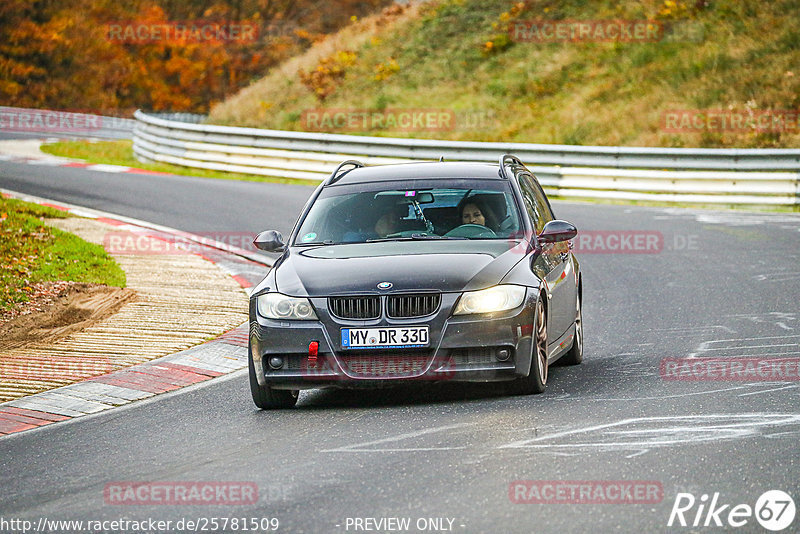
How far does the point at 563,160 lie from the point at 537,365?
58.3 ft

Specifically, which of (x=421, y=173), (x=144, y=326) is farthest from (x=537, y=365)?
(x=144, y=326)

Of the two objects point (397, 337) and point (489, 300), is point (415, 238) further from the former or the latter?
point (397, 337)

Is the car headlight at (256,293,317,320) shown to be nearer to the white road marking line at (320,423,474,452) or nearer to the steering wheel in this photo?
the white road marking line at (320,423,474,452)

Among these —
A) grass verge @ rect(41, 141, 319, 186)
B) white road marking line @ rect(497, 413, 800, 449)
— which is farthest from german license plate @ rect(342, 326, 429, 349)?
grass verge @ rect(41, 141, 319, 186)

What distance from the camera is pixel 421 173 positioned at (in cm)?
979

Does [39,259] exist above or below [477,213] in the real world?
below

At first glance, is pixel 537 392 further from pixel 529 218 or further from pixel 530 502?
pixel 530 502

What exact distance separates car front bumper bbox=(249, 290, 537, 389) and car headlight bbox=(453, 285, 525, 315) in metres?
0.04

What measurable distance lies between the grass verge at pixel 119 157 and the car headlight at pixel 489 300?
20.5 m

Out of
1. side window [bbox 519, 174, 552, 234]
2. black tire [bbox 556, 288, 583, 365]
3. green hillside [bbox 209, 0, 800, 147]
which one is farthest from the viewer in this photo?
green hillside [bbox 209, 0, 800, 147]

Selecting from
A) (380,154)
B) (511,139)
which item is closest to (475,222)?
(380,154)

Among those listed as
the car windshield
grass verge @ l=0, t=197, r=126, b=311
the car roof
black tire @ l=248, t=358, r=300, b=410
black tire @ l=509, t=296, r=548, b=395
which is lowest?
grass verge @ l=0, t=197, r=126, b=311

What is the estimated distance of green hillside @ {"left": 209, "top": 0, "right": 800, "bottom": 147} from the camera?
3116 centimetres

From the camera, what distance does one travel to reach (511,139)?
34.0 m
